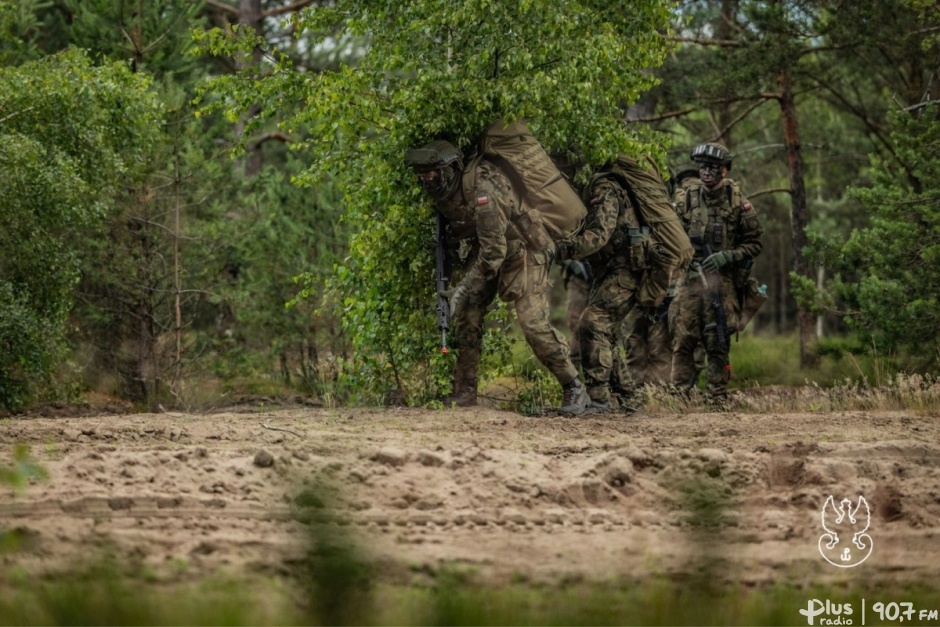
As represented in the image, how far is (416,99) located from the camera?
10.4 meters

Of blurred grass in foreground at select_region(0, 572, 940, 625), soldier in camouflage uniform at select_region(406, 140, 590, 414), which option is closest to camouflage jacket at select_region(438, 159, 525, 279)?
soldier in camouflage uniform at select_region(406, 140, 590, 414)

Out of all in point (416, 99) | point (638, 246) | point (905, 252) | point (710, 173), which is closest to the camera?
point (416, 99)

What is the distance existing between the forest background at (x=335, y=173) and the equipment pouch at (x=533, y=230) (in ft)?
2.85

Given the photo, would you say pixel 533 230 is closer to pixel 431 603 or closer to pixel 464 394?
pixel 464 394

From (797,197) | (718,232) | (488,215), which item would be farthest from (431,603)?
(797,197)

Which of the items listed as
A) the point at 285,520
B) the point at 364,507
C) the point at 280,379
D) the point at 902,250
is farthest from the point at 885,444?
the point at 280,379

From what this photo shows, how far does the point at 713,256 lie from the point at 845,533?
7279mm

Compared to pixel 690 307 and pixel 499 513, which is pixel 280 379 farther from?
pixel 499 513

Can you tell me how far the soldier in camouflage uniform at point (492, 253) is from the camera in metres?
10.2

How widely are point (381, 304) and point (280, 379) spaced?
6.30 m

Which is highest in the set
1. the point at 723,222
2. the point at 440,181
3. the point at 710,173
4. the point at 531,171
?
the point at 710,173

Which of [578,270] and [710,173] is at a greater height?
[710,173]

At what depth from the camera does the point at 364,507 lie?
6.25 meters

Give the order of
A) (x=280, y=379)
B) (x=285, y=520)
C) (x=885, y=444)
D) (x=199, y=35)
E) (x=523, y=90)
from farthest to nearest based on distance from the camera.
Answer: (x=280, y=379) → (x=199, y=35) → (x=523, y=90) → (x=885, y=444) → (x=285, y=520)
